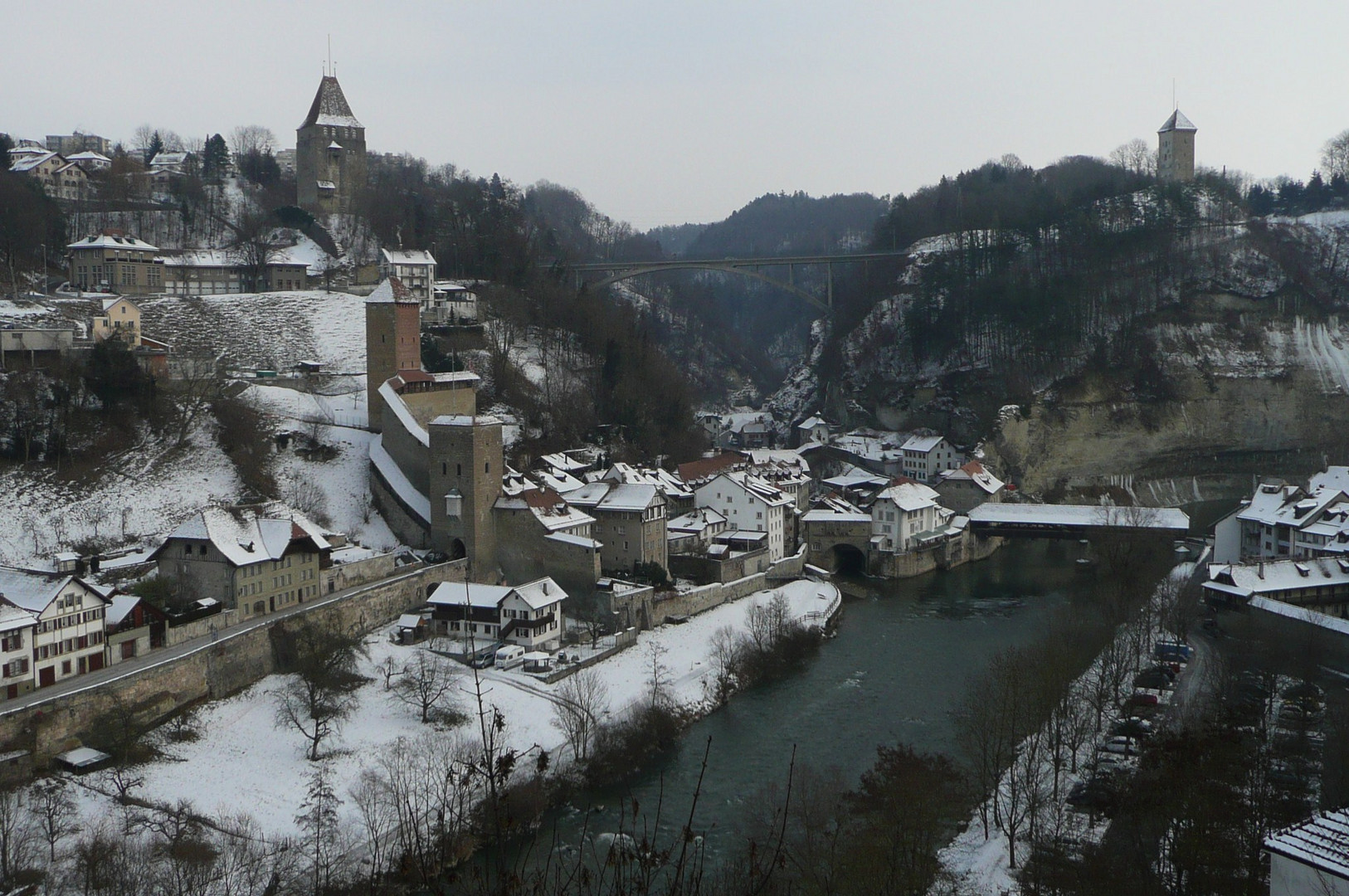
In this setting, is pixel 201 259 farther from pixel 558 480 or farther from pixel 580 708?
pixel 580 708

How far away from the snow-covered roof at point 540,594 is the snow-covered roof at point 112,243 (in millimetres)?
23559

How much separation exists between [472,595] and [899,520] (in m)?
15.0

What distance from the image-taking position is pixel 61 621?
1930cm

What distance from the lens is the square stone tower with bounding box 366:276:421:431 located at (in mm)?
33344

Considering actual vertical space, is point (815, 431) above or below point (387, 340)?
below

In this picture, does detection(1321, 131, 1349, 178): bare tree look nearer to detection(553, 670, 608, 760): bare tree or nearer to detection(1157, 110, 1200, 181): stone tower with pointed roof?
detection(1157, 110, 1200, 181): stone tower with pointed roof

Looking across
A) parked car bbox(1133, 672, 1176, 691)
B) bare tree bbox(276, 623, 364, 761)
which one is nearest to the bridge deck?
parked car bbox(1133, 672, 1176, 691)

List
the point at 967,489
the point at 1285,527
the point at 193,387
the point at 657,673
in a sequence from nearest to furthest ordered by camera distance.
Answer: the point at 657,673
the point at 1285,527
the point at 193,387
the point at 967,489

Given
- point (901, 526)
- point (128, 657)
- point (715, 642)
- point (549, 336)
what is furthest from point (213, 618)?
point (549, 336)

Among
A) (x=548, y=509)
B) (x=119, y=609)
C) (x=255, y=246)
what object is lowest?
(x=119, y=609)

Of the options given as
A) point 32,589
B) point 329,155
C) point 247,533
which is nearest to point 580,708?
point 247,533

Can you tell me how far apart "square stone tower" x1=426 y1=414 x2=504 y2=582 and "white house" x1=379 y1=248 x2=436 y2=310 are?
16151mm

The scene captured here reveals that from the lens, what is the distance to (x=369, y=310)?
3406 centimetres

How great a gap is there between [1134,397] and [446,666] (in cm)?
3502
